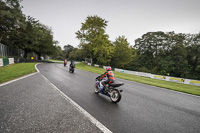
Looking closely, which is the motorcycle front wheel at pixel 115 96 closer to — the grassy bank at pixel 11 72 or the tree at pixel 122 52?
the grassy bank at pixel 11 72

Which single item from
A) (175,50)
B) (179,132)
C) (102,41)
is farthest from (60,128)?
(175,50)

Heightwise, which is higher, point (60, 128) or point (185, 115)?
point (60, 128)

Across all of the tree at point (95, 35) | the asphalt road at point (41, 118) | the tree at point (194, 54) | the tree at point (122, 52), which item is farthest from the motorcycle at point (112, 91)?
the tree at point (194, 54)

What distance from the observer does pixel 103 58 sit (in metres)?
32.2

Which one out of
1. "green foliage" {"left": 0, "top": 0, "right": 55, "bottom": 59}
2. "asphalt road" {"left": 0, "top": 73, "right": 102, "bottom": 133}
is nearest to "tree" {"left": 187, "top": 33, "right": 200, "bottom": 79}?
"asphalt road" {"left": 0, "top": 73, "right": 102, "bottom": 133}

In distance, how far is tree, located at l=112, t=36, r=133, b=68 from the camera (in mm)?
35375

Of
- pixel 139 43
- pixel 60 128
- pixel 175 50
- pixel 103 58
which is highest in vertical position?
pixel 139 43

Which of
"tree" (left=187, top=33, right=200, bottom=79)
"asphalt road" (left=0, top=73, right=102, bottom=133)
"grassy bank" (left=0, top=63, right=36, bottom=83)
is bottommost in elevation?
"asphalt road" (left=0, top=73, right=102, bottom=133)

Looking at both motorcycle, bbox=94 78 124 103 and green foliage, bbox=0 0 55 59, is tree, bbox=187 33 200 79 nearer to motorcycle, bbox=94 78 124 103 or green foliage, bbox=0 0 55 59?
motorcycle, bbox=94 78 124 103

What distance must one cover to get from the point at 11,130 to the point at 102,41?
2852 cm

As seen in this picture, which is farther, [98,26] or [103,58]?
[103,58]

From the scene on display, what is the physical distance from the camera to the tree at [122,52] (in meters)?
35.4

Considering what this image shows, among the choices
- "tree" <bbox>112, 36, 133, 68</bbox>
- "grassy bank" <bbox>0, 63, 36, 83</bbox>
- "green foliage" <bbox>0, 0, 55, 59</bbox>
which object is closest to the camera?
"grassy bank" <bbox>0, 63, 36, 83</bbox>

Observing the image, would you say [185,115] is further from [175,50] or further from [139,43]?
[139,43]
